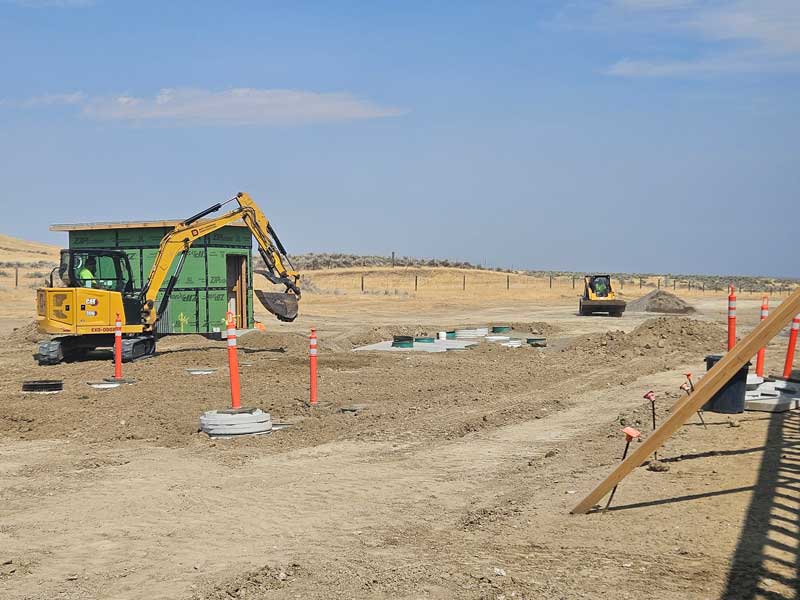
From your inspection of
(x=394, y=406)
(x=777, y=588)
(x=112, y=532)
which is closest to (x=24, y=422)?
(x=394, y=406)

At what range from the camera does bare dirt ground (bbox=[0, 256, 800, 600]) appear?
6.46 m

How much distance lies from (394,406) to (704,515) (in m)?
7.56

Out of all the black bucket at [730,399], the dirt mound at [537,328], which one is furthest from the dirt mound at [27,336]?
the black bucket at [730,399]

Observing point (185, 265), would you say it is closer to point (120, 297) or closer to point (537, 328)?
point (120, 297)

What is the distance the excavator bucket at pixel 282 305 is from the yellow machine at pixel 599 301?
21.6 metres

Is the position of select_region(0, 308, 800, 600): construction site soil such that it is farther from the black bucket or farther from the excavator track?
the excavator track

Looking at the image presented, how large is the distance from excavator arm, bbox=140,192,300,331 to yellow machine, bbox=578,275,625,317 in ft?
69.9

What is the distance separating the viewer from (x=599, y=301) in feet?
138

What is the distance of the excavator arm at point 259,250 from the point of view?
2306 centimetres

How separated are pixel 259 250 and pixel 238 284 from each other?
6528mm

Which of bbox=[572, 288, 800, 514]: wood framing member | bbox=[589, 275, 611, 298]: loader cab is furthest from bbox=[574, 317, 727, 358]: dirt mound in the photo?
bbox=[572, 288, 800, 514]: wood framing member

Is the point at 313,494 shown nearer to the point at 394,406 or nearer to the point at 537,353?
the point at 394,406

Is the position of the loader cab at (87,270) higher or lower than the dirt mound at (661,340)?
higher

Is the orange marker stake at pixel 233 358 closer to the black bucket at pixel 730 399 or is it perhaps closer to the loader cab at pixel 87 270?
the black bucket at pixel 730 399
